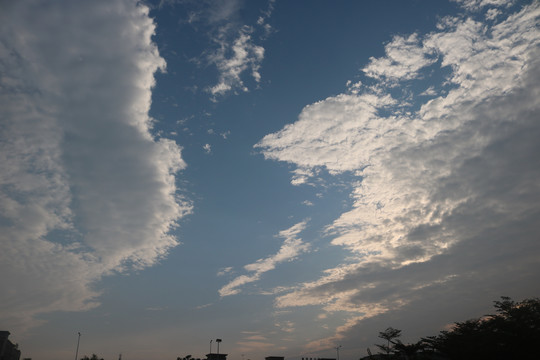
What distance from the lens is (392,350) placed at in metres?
69.8

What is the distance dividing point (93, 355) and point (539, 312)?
276ft

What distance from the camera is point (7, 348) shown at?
9944cm

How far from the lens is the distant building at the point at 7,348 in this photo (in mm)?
94750

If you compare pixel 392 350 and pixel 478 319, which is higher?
pixel 478 319

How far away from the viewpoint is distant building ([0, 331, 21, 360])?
94750 millimetres

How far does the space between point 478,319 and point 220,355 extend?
66.5 metres

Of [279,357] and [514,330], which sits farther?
[279,357]

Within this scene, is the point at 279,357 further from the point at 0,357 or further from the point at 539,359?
the point at 0,357

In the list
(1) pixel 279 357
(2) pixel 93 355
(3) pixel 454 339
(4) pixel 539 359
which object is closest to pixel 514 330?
(4) pixel 539 359

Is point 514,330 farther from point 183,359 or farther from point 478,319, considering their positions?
point 183,359

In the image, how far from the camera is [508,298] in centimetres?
5431

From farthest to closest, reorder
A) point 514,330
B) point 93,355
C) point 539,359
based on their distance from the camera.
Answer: point 93,355 < point 514,330 < point 539,359

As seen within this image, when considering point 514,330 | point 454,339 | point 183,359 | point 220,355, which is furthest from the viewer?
point 220,355

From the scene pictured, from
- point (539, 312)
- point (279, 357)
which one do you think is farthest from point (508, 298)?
point (279, 357)
